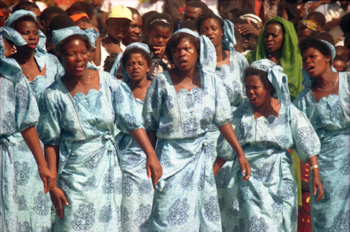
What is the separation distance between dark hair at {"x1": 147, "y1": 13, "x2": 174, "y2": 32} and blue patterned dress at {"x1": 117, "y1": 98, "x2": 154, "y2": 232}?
177 centimetres

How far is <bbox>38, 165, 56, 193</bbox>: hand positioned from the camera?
6164mm

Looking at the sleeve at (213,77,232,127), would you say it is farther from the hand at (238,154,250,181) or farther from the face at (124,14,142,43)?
the face at (124,14,142,43)

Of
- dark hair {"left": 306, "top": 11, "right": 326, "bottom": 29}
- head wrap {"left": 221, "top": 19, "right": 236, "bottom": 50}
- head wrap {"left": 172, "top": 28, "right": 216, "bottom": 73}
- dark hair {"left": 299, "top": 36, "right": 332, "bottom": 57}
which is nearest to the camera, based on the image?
head wrap {"left": 172, "top": 28, "right": 216, "bottom": 73}

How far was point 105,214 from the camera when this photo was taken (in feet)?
21.0

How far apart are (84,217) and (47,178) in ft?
1.53

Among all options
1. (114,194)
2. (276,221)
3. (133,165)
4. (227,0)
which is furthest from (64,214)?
(227,0)

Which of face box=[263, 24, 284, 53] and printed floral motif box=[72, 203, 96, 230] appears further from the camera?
face box=[263, 24, 284, 53]

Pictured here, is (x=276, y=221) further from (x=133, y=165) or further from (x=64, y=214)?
(x=64, y=214)

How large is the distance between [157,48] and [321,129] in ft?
7.39

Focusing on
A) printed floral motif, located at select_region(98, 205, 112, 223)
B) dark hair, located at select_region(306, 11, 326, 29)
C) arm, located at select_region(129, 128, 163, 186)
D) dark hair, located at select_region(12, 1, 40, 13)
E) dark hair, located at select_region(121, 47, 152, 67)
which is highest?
dark hair, located at select_region(12, 1, 40, 13)

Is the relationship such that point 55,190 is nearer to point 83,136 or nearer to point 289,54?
point 83,136

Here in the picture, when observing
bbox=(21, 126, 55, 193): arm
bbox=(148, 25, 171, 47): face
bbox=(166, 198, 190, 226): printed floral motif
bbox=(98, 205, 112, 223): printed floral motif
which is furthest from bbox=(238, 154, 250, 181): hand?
bbox=(148, 25, 171, 47): face

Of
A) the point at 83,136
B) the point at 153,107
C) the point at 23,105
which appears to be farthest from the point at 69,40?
the point at 153,107

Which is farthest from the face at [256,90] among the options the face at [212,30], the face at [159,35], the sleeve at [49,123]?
the sleeve at [49,123]
